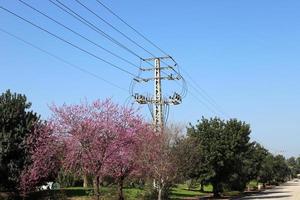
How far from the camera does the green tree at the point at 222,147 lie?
53.6 m

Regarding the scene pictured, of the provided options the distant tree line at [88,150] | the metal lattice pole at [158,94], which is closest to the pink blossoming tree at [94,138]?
the distant tree line at [88,150]

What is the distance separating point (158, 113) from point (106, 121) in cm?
1887

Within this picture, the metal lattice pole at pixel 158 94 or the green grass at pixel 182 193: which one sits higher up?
the metal lattice pole at pixel 158 94

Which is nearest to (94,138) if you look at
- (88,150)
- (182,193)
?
(88,150)

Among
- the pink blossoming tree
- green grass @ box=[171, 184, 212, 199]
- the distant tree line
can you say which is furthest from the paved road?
the pink blossoming tree

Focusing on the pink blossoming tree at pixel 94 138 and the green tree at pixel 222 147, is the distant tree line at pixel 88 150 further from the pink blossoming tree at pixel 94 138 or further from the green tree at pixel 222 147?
the green tree at pixel 222 147

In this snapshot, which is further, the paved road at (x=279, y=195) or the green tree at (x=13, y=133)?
the paved road at (x=279, y=195)

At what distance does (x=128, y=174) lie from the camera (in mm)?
35875

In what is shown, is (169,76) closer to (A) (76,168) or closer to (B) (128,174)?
(B) (128,174)

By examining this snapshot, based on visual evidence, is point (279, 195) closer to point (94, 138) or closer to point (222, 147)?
point (222, 147)

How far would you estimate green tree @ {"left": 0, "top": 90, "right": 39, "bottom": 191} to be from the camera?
32.3 metres

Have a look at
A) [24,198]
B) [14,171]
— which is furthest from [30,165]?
[24,198]

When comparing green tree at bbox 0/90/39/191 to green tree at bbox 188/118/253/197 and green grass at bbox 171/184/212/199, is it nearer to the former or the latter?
green grass at bbox 171/184/212/199

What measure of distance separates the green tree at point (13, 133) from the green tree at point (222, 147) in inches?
905
